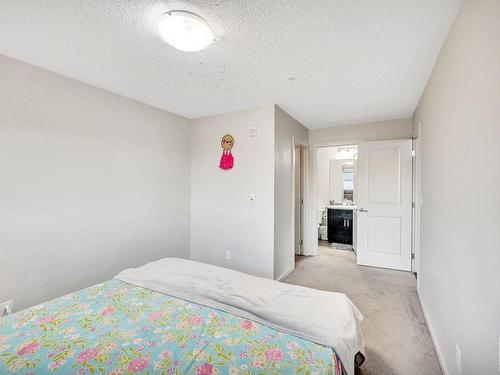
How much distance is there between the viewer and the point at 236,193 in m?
3.28

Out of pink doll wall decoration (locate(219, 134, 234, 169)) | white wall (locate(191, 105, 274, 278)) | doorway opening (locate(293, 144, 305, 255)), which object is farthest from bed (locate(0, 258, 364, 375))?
doorway opening (locate(293, 144, 305, 255))

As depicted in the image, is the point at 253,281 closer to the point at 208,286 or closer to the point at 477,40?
the point at 208,286

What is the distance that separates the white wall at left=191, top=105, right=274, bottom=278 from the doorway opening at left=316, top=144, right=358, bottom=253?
8.13 ft

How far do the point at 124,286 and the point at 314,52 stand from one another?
7.43ft

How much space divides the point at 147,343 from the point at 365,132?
4.02m

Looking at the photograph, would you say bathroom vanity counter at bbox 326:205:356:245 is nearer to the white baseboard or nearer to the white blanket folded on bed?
the white baseboard

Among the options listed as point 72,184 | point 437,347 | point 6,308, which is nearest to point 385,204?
point 437,347

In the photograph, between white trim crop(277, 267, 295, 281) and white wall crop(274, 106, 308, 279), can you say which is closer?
white wall crop(274, 106, 308, 279)

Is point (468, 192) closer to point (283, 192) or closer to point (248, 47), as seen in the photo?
point (248, 47)

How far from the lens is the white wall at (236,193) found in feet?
9.93

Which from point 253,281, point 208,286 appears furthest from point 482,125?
point 208,286

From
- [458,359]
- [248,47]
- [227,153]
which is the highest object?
[248,47]

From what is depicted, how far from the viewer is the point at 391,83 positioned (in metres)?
2.41

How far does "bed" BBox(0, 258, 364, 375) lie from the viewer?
983 mm
